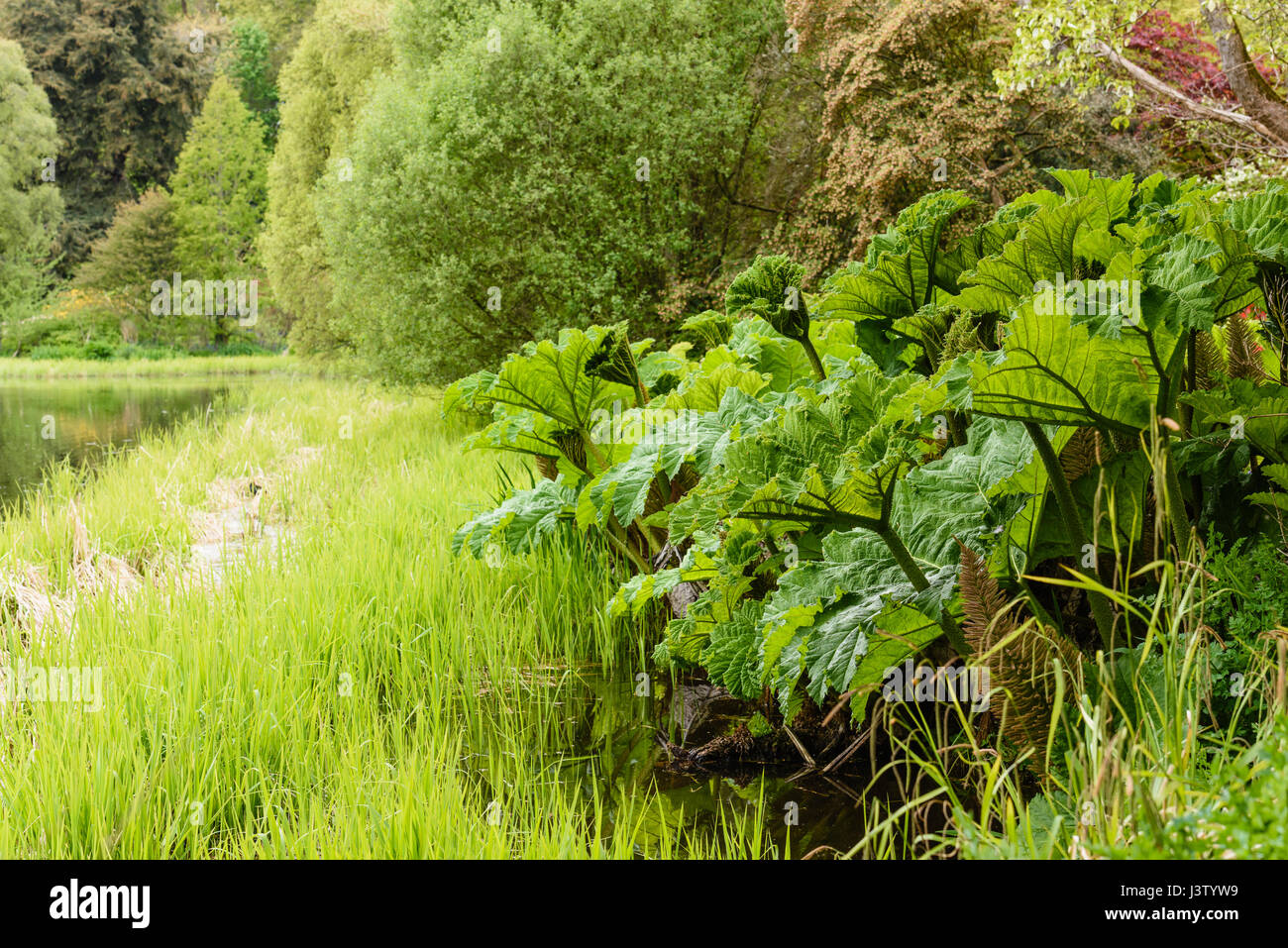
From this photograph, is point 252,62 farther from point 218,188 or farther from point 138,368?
point 138,368

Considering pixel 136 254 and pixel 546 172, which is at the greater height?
pixel 136 254

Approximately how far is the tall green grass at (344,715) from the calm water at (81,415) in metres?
4.08

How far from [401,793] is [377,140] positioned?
9027 mm

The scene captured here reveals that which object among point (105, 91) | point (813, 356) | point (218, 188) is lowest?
point (813, 356)

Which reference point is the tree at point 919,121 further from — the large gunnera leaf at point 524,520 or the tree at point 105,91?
the tree at point 105,91

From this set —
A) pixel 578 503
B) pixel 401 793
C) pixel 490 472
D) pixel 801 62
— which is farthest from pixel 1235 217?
pixel 801 62

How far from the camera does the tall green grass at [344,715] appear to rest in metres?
2.04

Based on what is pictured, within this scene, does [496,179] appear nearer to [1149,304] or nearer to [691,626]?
[691,626]

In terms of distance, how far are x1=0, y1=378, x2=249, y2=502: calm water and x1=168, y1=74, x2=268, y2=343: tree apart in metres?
6.26

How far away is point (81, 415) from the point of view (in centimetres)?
1311

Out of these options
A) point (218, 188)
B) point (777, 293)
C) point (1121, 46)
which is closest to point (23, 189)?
point (218, 188)

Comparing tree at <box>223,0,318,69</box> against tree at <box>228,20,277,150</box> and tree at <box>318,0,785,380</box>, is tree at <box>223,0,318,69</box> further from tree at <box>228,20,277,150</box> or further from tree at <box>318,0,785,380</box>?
tree at <box>318,0,785,380</box>

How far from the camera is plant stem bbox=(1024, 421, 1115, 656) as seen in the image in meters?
1.74

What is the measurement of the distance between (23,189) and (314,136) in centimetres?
1140
